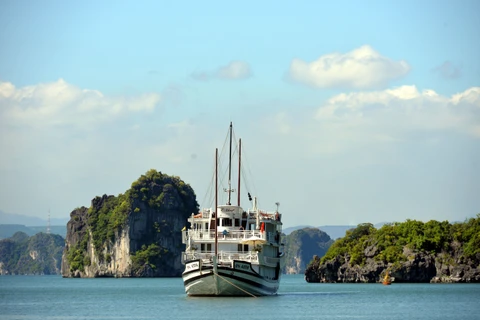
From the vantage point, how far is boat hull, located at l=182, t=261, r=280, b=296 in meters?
81.1

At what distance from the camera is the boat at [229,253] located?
81.4m

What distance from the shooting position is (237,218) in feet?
287

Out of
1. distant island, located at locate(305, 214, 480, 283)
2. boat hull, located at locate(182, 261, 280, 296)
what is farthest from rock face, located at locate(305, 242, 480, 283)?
boat hull, located at locate(182, 261, 280, 296)

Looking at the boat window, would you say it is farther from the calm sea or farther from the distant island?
the distant island

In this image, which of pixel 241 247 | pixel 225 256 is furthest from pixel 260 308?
pixel 241 247

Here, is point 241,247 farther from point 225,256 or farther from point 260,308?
point 260,308

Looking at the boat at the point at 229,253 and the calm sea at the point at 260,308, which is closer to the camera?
the calm sea at the point at 260,308

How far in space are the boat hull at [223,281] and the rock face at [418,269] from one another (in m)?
Result: 65.7

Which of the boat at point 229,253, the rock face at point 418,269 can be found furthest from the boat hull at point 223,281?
the rock face at point 418,269

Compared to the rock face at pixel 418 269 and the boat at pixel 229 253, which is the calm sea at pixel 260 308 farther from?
the rock face at pixel 418 269

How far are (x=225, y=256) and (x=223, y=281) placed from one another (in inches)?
135

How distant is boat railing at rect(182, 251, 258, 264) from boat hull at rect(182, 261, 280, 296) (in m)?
1.18

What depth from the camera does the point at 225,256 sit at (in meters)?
84.4

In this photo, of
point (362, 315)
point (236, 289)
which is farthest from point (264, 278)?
point (362, 315)
